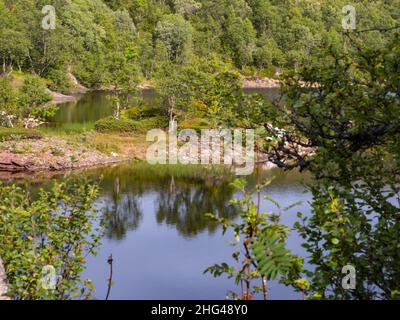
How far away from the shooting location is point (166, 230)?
23859mm

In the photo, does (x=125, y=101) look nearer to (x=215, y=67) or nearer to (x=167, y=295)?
(x=215, y=67)

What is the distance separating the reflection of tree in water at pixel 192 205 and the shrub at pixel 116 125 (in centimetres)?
1242

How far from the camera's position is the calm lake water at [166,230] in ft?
59.4

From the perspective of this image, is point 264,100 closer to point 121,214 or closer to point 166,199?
point 121,214

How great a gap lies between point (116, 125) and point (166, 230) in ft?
69.2

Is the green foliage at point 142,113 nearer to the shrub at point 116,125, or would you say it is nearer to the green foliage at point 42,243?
the shrub at point 116,125

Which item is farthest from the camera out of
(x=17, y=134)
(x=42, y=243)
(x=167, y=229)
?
(x=17, y=134)

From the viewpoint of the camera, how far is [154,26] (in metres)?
113

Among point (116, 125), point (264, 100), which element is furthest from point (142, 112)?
point (264, 100)

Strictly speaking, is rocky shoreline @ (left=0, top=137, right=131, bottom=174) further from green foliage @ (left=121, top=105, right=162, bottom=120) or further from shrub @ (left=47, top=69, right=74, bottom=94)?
shrub @ (left=47, top=69, right=74, bottom=94)

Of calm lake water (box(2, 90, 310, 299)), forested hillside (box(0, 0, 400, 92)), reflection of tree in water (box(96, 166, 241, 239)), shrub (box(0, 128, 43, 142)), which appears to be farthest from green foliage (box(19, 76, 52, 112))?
reflection of tree in water (box(96, 166, 241, 239))

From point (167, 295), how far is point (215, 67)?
3317 cm
